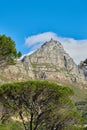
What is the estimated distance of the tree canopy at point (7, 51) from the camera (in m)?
35.6

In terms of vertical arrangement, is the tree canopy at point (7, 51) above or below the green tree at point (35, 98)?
above

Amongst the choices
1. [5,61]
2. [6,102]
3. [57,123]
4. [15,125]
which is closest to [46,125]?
[57,123]

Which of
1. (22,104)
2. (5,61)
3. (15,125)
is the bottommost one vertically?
(15,125)

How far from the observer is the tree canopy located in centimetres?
3562

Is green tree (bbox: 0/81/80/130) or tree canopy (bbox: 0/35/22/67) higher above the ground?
tree canopy (bbox: 0/35/22/67)

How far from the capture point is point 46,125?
184 feet

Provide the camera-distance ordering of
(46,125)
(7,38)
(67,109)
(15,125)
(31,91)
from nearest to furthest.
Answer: (7,38) < (31,91) < (67,109) < (46,125) < (15,125)

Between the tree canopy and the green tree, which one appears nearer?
the tree canopy

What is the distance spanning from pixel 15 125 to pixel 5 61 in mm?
89326

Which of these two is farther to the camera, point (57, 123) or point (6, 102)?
point (57, 123)

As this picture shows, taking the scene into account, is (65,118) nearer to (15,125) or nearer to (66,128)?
(66,128)

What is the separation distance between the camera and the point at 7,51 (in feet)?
120

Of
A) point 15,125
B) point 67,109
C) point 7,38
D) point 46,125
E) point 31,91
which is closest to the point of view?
point 7,38

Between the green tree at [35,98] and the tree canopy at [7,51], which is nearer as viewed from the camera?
the tree canopy at [7,51]
